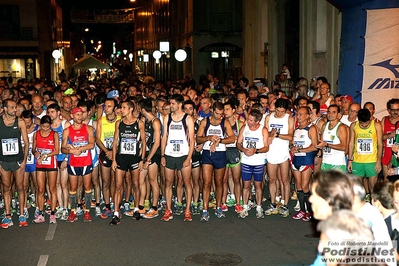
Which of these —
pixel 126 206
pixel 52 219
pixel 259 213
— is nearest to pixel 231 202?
pixel 259 213

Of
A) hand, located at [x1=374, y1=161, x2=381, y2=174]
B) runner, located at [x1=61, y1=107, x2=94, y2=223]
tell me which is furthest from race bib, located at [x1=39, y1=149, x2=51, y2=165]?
hand, located at [x1=374, y1=161, x2=381, y2=174]

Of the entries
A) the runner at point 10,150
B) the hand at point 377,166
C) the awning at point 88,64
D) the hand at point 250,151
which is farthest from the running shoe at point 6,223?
the awning at point 88,64

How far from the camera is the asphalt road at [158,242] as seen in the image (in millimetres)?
8211

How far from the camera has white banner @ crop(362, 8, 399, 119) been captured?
43.7 ft

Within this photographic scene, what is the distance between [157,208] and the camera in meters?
10.8

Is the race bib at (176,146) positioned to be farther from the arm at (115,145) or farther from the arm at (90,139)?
the arm at (90,139)

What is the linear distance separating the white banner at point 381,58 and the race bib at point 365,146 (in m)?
3.65

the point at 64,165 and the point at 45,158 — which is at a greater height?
the point at 45,158

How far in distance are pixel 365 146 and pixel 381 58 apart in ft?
13.3

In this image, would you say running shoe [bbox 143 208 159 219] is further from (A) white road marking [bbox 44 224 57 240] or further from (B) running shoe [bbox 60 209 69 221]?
(A) white road marking [bbox 44 224 57 240]

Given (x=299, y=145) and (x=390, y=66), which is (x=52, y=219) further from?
(x=390, y=66)

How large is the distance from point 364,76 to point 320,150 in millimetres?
3469

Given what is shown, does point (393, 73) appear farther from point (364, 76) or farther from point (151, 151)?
point (151, 151)

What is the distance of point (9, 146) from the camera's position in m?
9.86
